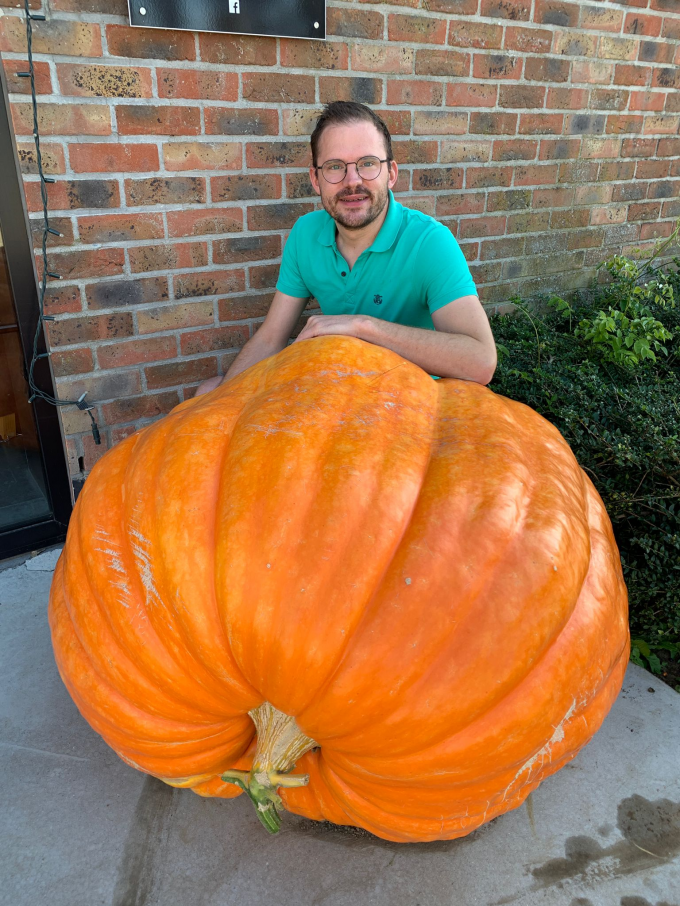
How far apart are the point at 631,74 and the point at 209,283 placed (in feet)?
9.57

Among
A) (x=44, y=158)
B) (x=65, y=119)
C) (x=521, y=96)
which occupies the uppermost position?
(x=521, y=96)

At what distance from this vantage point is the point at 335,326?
1880mm

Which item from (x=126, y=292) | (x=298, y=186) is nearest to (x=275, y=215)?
(x=298, y=186)

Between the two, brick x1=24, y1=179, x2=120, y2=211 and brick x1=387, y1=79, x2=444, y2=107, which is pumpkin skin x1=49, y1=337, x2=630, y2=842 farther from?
brick x1=387, y1=79, x2=444, y2=107

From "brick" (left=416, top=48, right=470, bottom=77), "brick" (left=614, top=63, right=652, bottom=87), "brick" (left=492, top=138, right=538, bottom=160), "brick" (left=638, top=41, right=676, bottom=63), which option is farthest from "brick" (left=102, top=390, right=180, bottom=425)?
"brick" (left=638, top=41, right=676, bottom=63)

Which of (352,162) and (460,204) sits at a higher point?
(352,162)

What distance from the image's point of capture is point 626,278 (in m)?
3.83

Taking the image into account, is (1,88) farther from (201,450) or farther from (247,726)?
(247,726)

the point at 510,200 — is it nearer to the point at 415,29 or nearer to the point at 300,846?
the point at 415,29

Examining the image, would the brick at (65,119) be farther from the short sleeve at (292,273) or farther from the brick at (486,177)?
the brick at (486,177)

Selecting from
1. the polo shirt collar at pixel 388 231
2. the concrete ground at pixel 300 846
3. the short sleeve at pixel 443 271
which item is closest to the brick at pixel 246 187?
the polo shirt collar at pixel 388 231

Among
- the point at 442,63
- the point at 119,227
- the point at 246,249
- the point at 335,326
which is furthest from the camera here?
the point at 442,63

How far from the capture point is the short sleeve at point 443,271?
219 centimetres

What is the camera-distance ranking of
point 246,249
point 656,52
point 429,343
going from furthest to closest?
point 656,52 < point 246,249 < point 429,343
